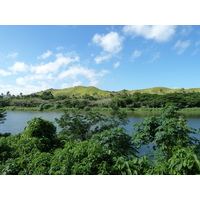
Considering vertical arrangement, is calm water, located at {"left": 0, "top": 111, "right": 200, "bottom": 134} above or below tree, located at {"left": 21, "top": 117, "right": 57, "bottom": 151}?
below

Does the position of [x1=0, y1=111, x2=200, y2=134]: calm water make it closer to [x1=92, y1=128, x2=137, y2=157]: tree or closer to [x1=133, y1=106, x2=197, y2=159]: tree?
[x1=133, y1=106, x2=197, y2=159]: tree

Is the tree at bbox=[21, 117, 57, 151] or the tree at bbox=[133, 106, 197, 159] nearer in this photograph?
the tree at bbox=[133, 106, 197, 159]

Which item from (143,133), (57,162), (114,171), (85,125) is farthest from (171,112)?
Answer: (85,125)

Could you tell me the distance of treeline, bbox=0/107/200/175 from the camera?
2823 millimetres

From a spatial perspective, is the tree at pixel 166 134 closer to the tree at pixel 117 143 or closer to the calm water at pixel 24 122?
the tree at pixel 117 143

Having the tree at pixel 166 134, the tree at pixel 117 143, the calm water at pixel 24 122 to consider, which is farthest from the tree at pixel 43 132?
the calm water at pixel 24 122

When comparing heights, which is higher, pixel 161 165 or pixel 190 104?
pixel 190 104

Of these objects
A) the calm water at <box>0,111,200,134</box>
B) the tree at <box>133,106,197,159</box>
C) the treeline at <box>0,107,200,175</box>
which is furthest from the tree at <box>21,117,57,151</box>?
the calm water at <box>0,111,200,134</box>

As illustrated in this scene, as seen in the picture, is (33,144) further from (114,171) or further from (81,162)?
(114,171)

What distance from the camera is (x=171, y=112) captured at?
4.84m

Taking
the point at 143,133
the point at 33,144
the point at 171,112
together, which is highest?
the point at 171,112

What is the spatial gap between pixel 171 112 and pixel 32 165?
397cm

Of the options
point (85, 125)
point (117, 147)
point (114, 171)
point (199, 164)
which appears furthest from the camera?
point (85, 125)

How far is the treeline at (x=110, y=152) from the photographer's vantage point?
9.26 ft
